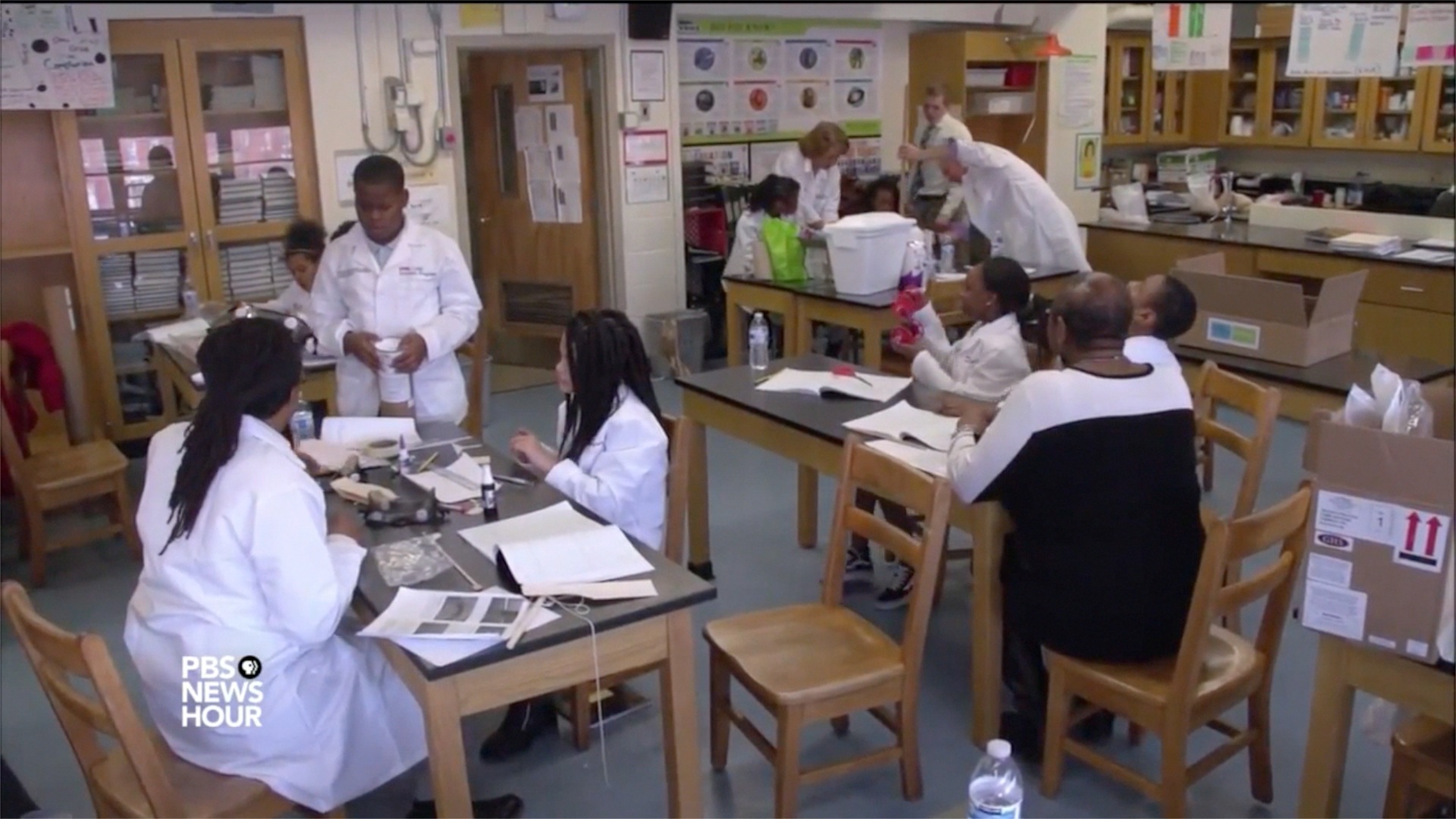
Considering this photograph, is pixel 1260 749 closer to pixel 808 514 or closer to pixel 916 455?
pixel 916 455

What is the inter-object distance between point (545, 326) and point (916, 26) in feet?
10.2

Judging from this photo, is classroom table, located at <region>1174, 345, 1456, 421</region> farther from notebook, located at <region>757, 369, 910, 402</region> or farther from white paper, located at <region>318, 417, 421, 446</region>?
white paper, located at <region>318, 417, 421, 446</region>

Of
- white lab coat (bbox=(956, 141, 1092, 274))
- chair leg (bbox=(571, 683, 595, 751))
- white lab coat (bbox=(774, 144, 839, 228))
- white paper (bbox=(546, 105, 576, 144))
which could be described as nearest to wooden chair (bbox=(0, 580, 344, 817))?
chair leg (bbox=(571, 683, 595, 751))

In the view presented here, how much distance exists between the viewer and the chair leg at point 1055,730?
247 cm

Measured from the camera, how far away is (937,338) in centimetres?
362

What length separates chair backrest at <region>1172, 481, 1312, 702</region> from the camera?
83.6 inches

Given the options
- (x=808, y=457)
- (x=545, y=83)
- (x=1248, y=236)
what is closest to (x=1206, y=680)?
(x=808, y=457)

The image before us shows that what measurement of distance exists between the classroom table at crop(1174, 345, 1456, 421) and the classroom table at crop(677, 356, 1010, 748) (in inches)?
54.0

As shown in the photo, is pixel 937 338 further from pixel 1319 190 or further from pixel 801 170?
pixel 1319 190

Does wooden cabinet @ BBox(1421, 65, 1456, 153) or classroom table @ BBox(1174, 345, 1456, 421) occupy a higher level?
wooden cabinet @ BBox(1421, 65, 1456, 153)

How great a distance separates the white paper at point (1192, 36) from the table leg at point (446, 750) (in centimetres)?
493

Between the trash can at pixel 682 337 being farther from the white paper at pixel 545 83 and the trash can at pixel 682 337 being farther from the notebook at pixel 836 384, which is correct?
the notebook at pixel 836 384

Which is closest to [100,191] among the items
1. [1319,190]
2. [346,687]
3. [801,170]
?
[801,170]

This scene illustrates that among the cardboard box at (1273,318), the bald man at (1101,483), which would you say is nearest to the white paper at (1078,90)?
the cardboard box at (1273,318)
